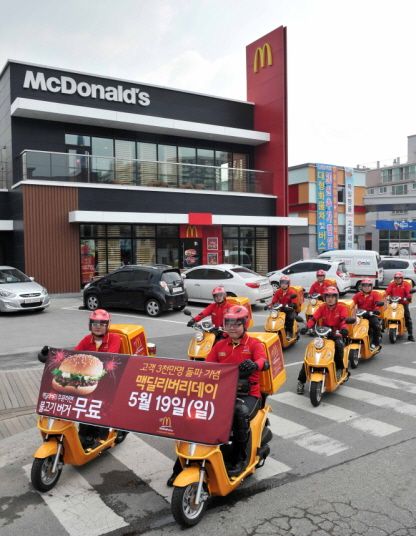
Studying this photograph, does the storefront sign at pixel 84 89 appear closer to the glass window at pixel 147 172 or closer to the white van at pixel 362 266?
the glass window at pixel 147 172

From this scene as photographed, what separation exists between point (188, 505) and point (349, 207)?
33.1m

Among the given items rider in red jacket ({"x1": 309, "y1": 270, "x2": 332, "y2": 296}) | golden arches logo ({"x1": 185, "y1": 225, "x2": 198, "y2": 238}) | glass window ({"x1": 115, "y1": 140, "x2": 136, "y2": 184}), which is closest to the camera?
Result: rider in red jacket ({"x1": 309, "y1": 270, "x2": 332, "y2": 296})

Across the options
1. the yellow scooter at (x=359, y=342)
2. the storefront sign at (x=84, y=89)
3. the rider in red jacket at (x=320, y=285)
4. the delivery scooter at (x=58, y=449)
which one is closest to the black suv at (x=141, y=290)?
the rider in red jacket at (x=320, y=285)

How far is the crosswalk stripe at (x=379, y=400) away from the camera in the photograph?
7136mm

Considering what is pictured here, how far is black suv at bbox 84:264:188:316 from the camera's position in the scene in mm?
16031

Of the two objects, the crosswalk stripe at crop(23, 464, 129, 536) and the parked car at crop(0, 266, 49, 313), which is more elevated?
the parked car at crop(0, 266, 49, 313)

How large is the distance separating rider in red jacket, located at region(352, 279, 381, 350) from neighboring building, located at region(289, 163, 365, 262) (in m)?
22.2

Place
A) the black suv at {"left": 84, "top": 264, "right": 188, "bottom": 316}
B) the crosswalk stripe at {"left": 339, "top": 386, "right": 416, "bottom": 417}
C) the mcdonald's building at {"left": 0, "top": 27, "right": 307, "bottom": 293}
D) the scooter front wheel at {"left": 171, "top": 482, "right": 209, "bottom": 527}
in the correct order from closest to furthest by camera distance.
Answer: the scooter front wheel at {"left": 171, "top": 482, "right": 209, "bottom": 527} < the crosswalk stripe at {"left": 339, "top": 386, "right": 416, "bottom": 417} < the black suv at {"left": 84, "top": 264, "right": 188, "bottom": 316} < the mcdonald's building at {"left": 0, "top": 27, "right": 307, "bottom": 293}

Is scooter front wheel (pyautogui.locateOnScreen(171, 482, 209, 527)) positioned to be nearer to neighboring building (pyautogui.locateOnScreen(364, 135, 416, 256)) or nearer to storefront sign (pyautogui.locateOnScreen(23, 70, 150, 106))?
storefront sign (pyautogui.locateOnScreen(23, 70, 150, 106))

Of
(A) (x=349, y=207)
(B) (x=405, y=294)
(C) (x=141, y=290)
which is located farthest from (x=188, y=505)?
(A) (x=349, y=207)

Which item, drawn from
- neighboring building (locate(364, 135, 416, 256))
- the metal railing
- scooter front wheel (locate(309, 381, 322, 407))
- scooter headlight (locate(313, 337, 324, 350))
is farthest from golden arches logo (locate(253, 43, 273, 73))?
scooter front wheel (locate(309, 381, 322, 407))

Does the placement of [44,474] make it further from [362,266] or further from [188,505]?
[362,266]

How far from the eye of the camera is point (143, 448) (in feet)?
19.6

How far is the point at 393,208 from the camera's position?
4250 centimetres
